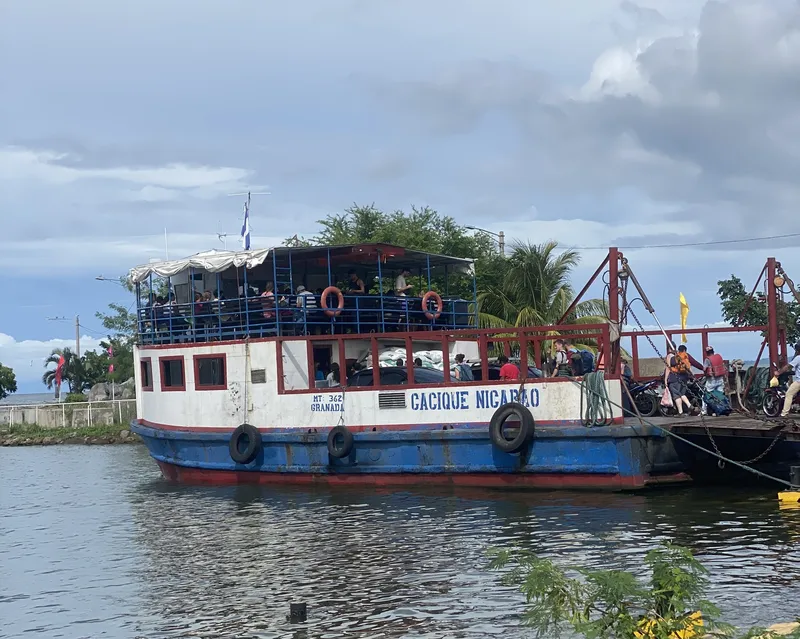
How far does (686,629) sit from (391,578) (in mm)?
5490

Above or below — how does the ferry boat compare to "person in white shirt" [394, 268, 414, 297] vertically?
below

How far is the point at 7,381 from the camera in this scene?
79000 mm

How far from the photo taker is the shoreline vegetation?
43250 mm

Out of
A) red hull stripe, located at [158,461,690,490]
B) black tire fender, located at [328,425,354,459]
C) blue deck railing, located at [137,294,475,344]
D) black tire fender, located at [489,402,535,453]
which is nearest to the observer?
red hull stripe, located at [158,461,690,490]

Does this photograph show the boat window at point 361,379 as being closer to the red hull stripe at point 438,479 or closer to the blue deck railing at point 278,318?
the blue deck railing at point 278,318

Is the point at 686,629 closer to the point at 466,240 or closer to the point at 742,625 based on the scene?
the point at 742,625

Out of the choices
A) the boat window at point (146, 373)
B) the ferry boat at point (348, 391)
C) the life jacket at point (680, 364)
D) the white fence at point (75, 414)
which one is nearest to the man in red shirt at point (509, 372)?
the ferry boat at point (348, 391)

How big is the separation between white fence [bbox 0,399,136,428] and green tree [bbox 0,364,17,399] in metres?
30.3

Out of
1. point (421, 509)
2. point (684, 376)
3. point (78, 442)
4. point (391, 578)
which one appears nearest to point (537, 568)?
point (391, 578)

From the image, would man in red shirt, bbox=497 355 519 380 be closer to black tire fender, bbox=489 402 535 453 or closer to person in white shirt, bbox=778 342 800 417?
black tire fender, bbox=489 402 535 453

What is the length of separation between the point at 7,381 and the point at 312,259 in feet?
206

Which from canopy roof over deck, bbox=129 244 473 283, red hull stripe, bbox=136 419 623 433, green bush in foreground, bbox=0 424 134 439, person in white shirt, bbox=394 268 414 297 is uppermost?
canopy roof over deck, bbox=129 244 473 283

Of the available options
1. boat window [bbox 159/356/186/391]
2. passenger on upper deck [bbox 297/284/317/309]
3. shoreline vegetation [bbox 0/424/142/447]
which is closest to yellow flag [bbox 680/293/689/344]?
passenger on upper deck [bbox 297/284/317/309]

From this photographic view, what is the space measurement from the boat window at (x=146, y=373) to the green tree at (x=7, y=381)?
2362 inches
